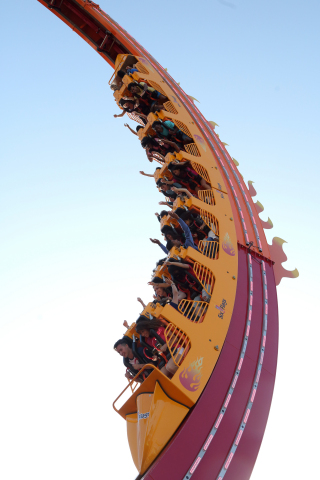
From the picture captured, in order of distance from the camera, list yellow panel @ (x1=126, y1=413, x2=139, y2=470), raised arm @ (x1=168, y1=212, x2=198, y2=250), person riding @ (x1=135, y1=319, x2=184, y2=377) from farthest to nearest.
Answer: raised arm @ (x1=168, y1=212, x2=198, y2=250)
person riding @ (x1=135, y1=319, x2=184, y2=377)
yellow panel @ (x1=126, y1=413, x2=139, y2=470)

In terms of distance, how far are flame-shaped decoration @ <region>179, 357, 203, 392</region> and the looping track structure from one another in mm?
28

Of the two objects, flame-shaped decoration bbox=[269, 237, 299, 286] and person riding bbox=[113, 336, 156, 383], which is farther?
flame-shaped decoration bbox=[269, 237, 299, 286]

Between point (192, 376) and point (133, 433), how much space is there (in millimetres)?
986

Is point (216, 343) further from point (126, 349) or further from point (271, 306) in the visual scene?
point (271, 306)

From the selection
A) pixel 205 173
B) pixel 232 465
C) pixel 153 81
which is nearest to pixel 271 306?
pixel 232 465

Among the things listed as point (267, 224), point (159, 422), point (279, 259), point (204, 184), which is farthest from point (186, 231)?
point (159, 422)

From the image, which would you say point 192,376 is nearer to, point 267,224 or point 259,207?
point 267,224

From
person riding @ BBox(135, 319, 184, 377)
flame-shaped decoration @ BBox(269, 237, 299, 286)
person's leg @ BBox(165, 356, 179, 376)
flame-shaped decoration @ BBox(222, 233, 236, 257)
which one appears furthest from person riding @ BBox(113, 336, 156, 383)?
flame-shaped decoration @ BBox(269, 237, 299, 286)

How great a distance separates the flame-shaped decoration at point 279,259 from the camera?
23.4ft

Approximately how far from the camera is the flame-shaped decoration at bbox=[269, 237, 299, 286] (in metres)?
7.12

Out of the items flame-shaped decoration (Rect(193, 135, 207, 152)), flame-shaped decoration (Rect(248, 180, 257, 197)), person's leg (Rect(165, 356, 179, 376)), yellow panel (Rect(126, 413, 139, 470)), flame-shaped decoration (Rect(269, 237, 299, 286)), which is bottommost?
yellow panel (Rect(126, 413, 139, 470))

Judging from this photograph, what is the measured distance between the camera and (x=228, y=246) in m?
6.62

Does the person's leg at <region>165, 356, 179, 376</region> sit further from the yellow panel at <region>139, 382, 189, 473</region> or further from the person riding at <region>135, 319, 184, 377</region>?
the yellow panel at <region>139, 382, 189, 473</region>

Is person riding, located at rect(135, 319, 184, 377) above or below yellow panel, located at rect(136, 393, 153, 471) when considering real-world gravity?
above
